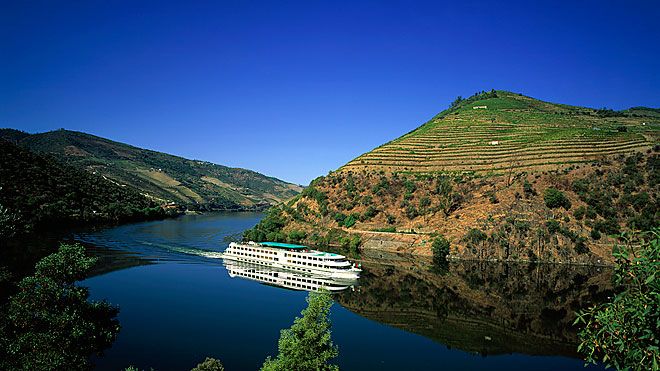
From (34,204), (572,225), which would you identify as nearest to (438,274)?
(572,225)

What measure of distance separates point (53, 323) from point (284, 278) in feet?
140

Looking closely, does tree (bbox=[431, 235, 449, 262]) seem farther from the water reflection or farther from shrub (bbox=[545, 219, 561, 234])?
the water reflection

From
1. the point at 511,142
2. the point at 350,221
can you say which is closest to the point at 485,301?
the point at 350,221

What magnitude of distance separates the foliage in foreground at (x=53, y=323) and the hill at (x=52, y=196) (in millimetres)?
59716

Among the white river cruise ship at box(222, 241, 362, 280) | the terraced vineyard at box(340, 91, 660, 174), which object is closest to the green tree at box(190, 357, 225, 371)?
the white river cruise ship at box(222, 241, 362, 280)

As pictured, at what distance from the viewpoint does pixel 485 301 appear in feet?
172

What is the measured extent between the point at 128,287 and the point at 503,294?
4908 cm

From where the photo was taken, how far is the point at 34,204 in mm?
91188

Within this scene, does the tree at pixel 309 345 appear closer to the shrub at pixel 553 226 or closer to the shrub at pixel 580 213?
the shrub at pixel 553 226

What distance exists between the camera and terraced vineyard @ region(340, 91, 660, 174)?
104 m

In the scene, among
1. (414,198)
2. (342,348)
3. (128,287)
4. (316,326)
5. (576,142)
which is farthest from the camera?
(576,142)

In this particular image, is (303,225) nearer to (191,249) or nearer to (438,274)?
(191,249)

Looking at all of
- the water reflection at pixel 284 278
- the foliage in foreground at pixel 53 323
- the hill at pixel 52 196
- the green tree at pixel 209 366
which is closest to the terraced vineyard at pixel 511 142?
the water reflection at pixel 284 278

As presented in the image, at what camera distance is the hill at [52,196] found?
89.2 metres
